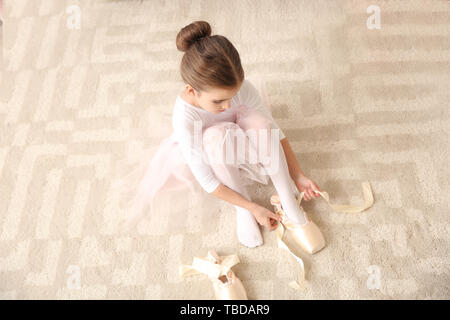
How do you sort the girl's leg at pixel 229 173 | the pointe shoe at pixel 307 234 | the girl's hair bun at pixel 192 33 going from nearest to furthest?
the girl's hair bun at pixel 192 33 < the girl's leg at pixel 229 173 < the pointe shoe at pixel 307 234

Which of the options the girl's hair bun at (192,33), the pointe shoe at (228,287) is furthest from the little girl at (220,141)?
the pointe shoe at (228,287)

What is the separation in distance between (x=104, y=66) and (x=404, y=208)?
3.74 ft

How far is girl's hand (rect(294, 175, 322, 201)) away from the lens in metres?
1.08

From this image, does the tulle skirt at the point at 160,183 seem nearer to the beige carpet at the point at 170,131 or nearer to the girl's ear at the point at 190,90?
the beige carpet at the point at 170,131

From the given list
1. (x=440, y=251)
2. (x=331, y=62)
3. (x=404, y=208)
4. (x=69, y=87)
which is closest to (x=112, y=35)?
(x=69, y=87)

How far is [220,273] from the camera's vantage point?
39.9 inches

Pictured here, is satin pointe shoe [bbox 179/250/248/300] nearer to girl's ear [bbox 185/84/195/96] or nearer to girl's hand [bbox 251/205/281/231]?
girl's hand [bbox 251/205/281/231]

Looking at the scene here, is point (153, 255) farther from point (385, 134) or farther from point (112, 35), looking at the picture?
point (112, 35)

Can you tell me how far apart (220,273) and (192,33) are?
0.61 meters

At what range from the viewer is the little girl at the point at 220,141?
79 centimetres

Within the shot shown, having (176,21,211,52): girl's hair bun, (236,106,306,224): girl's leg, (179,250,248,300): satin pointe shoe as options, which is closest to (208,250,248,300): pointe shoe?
(179,250,248,300): satin pointe shoe

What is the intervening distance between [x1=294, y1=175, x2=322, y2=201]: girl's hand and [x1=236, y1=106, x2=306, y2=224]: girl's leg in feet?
0.18
